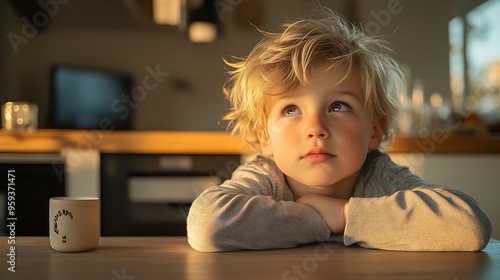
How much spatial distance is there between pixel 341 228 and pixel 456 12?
8.45 ft

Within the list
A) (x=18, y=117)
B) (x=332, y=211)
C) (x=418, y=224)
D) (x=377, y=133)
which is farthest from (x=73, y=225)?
(x=18, y=117)

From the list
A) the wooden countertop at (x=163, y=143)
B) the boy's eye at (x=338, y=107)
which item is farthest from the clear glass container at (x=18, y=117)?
the boy's eye at (x=338, y=107)

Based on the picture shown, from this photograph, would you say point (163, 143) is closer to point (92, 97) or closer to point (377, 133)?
point (92, 97)

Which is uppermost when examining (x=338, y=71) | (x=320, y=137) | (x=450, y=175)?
(x=338, y=71)

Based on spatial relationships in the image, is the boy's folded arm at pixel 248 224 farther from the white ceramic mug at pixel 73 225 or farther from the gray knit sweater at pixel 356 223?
the white ceramic mug at pixel 73 225

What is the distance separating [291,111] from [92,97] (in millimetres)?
2290

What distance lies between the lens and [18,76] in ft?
10.0

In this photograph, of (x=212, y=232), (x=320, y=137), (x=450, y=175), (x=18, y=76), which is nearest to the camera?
(x=212, y=232)

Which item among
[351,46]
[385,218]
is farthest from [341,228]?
[351,46]

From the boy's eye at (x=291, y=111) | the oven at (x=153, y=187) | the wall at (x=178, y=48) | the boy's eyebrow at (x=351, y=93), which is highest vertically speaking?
the wall at (x=178, y=48)

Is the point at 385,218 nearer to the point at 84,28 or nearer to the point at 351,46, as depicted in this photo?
the point at 351,46

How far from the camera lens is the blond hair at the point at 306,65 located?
1.02m

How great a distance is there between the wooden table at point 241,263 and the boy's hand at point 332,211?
3 centimetres

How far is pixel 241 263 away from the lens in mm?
751
